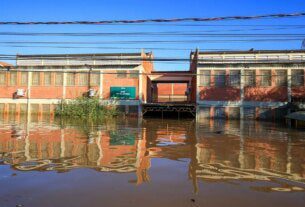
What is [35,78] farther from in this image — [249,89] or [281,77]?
[281,77]

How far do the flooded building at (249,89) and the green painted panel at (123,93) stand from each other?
7426 mm

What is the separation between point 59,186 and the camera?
22.9 ft

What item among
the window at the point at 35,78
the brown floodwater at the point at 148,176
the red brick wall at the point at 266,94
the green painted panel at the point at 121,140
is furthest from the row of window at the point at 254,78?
the brown floodwater at the point at 148,176

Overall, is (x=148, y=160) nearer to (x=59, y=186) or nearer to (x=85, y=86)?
(x=59, y=186)

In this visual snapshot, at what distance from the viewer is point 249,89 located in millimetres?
34969

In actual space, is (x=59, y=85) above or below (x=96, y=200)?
above

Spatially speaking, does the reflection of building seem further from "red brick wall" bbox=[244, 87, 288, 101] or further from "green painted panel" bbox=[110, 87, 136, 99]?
"red brick wall" bbox=[244, 87, 288, 101]

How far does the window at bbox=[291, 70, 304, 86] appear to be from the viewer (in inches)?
1341

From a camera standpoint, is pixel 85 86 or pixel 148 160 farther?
pixel 85 86

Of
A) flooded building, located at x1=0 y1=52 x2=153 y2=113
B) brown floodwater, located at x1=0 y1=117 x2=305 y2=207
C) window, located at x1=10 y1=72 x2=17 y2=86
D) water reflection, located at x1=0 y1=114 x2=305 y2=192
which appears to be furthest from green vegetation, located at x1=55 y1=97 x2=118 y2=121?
brown floodwater, located at x1=0 y1=117 x2=305 y2=207

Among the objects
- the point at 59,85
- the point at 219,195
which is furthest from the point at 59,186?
the point at 59,85

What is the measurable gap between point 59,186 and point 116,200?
1.56m

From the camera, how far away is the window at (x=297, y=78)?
112 ft

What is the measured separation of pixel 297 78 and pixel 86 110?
2303cm
